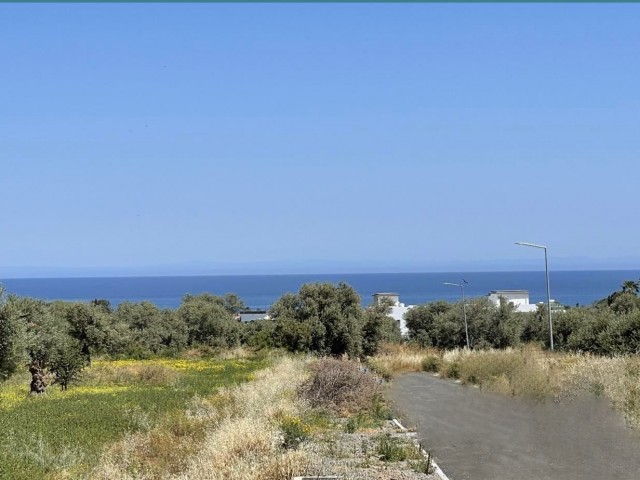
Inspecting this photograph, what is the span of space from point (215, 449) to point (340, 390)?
26.1 feet

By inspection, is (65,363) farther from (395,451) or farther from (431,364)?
(395,451)

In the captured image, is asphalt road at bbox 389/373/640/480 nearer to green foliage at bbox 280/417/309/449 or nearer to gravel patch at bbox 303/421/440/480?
gravel patch at bbox 303/421/440/480

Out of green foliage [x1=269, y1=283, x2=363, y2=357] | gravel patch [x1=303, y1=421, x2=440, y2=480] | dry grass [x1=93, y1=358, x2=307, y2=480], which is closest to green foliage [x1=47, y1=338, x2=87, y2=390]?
dry grass [x1=93, y1=358, x2=307, y2=480]

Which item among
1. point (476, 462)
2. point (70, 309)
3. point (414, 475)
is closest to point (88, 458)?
point (414, 475)

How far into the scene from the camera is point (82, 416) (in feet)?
57.8

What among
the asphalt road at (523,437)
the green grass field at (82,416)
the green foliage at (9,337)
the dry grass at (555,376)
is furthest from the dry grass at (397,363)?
the green foliage at (9,337)

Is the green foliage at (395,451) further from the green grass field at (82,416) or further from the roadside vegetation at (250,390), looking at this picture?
the green grass field at (82,416)

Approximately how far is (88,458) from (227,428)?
2409 millimetres

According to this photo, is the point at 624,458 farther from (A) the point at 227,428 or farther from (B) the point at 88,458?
(B) the point at 88,458

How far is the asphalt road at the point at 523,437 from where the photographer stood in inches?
468

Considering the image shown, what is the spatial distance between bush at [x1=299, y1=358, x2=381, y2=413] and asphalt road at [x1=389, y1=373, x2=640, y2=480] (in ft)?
3.58

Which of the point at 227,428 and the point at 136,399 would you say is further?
the point at 136,399

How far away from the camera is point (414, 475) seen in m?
11.1

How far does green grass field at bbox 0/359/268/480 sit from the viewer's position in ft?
37.5
